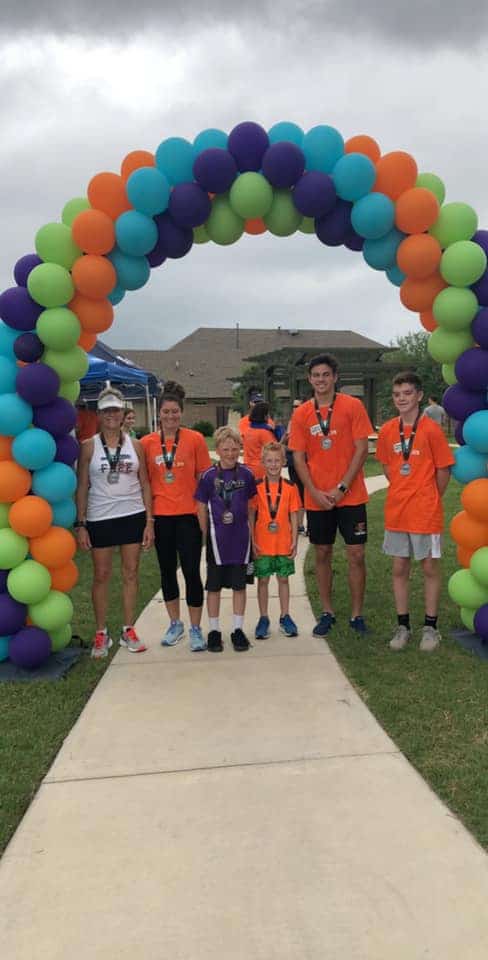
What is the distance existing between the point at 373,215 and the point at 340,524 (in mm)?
2153

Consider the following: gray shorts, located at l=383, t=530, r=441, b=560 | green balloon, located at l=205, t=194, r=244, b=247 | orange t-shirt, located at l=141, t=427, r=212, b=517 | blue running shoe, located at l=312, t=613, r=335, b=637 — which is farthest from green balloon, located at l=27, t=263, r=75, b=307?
blue running shoe, located at l=312, t=613, r=335, b=637

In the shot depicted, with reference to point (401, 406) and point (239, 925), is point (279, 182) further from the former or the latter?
point (239, 925)

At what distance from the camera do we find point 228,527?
4785 millimetres

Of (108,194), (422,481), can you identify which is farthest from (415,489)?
(108,194)

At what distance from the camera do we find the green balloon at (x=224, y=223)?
4391 mm

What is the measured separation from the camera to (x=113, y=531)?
4684 millimetres

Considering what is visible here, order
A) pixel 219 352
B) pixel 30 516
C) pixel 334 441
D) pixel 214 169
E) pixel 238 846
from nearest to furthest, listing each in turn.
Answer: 1. pixel 238 846
2. pixel 214 169
3. pixel 30 516
4. pixel 334 441
5. pixel 219 352

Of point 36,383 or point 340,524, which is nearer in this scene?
point 36,383

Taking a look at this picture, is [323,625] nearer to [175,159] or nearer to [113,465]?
[113,465]

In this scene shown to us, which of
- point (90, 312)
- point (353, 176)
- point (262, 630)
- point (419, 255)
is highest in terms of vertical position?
point (353, 176)

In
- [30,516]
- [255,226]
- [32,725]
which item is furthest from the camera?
[255,226]

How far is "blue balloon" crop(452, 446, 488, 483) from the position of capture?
4.52 m

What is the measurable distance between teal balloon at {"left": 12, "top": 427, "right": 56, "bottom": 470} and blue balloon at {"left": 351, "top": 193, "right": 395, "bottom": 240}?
7.83 ft

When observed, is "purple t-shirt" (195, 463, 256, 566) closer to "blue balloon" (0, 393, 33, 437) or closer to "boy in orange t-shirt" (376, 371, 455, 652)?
"boy in orange t-shirt" (376, 371, 455, 652)
